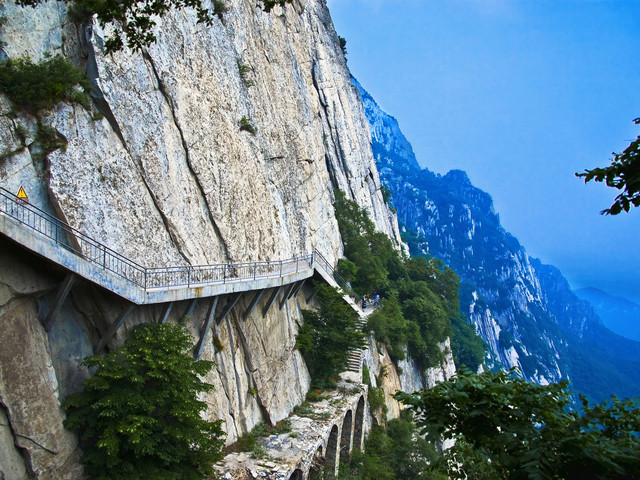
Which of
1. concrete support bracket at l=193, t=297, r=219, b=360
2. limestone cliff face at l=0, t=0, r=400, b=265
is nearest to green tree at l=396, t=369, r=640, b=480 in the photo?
concrete support bracket at l=193, t=297, r=219, b=360

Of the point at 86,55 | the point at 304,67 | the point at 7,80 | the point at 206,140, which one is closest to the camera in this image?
the point at 7,80

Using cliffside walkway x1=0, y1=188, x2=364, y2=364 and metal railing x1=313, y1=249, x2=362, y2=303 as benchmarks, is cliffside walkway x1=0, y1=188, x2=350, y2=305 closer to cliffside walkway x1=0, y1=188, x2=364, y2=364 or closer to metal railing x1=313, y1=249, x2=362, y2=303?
cliffside walkway x1=0, y1=188, x2=364, y2=364

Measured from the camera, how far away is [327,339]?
24.6 m

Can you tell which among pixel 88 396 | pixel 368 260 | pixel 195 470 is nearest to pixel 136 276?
pixel 88 396

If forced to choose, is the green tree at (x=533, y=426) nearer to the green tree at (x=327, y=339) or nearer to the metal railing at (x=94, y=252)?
the metal railing at (x=94, y=252)

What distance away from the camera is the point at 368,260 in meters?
39.8

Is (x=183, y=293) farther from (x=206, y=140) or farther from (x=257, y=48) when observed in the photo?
(x=257, y=48)

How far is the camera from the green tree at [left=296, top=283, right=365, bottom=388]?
79.1 feet

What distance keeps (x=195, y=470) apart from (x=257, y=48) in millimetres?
23481

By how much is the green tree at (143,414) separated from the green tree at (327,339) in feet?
40.2

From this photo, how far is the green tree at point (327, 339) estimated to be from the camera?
79.1ft

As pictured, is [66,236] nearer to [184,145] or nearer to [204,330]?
[204,330]

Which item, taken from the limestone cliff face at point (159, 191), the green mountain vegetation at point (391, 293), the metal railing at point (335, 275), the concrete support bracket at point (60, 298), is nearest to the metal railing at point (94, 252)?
the limestone cliff face at point (159, 191)

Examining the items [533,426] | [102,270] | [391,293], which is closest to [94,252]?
[102,270]
